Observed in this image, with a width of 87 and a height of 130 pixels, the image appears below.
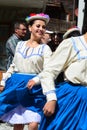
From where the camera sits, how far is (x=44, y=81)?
3.57 meters

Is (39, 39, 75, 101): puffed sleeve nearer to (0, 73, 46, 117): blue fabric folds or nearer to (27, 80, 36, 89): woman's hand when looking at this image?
(27, 80, 36, 89): woman's hand

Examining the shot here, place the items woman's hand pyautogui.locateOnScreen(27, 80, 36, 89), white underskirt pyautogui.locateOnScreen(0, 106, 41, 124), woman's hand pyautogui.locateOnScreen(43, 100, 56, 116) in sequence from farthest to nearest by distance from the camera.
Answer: white underskirt pyautogui.locateOnScreen(0, 106, 41, 124) < woman's hand pyautogui.locateOnScreen(27, 80, 36, 89) < woman's hand pyautogui.locateOnScreen(43, 100, 56, 116)

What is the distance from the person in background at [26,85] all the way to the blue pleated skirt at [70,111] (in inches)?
54.6

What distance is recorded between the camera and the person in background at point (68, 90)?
136 inches

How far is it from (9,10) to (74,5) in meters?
3.47

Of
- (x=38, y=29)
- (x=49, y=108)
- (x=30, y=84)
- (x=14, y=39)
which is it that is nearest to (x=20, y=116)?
(x=30, y=84)

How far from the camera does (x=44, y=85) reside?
358cm

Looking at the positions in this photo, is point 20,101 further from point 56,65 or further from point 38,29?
point 56,65

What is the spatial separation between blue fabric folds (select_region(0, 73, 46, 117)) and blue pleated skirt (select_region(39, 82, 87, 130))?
4.46 ft

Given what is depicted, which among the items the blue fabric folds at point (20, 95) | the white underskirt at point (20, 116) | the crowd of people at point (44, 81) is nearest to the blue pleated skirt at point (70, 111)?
the crowd of people at point (44, 81)

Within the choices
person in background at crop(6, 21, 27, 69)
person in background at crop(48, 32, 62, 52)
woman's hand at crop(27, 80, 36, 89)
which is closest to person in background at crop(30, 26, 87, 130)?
woman's hand at crop(27, 80, 36, 89)

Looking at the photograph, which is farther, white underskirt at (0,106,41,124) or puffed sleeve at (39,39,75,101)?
white underskirt at (0,106,41,124)

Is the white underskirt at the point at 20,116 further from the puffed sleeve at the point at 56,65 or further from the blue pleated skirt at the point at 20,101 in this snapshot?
the puffed sleeve at the point at 56,65

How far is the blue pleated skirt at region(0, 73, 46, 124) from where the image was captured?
5023 millimetres
